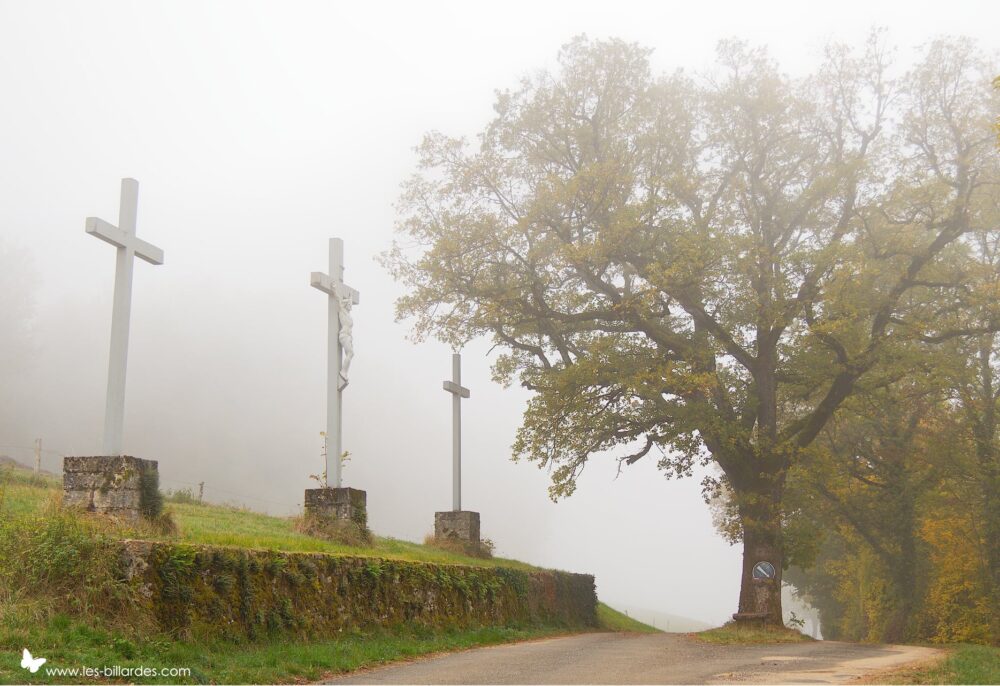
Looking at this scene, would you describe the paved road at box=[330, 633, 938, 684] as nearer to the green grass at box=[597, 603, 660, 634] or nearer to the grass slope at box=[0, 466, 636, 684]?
the grass slope at box=[0, 466, 636, 684]

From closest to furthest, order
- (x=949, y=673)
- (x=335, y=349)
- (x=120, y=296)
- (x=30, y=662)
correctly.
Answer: (x=30, y=662) → (x=949, y=673) → (x=120, y=296) → (x=335, y=349)

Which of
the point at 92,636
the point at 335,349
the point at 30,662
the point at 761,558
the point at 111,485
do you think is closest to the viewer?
the point at 30,662

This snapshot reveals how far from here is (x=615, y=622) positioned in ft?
86.1

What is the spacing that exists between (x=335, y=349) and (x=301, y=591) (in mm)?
7063

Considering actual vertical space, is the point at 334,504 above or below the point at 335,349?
below

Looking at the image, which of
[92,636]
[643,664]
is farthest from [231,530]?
[643,664]

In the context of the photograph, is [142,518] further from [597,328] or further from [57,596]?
[597,328]

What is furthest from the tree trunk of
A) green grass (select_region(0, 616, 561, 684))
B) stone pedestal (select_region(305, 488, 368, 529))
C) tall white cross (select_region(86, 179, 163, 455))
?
tall white cross (select_region(86, 179, 163, 455))

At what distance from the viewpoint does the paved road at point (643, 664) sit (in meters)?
10.6

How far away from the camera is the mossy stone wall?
9336 mm

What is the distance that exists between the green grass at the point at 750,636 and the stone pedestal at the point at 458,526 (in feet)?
18.6

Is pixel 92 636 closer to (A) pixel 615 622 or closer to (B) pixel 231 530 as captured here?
(B) pixel 231 530

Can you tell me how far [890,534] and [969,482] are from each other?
2.89m

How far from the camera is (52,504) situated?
11.7m
